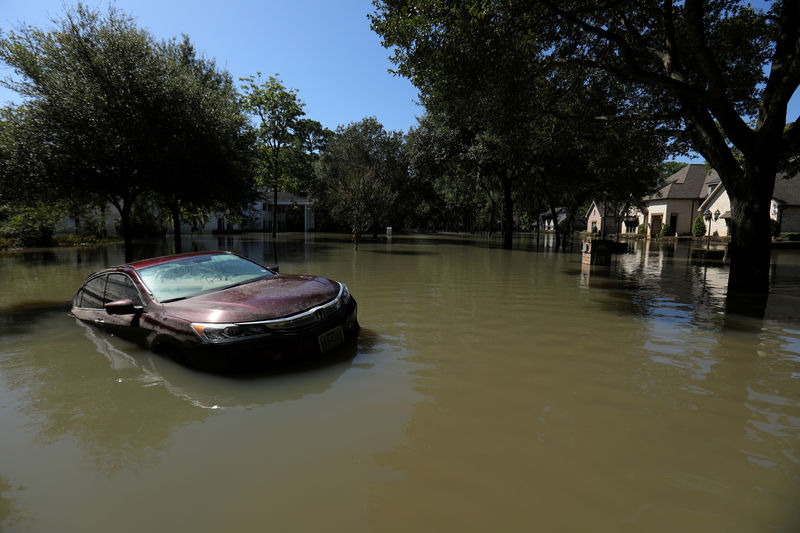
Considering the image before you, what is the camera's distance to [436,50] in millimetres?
11648

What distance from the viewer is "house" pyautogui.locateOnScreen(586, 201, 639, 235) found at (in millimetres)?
52531

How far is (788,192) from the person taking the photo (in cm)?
3566

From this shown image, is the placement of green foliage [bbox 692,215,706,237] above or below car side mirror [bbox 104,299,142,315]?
above

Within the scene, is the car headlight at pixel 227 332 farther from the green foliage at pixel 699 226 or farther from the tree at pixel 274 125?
the green foliage at pixel 699 226

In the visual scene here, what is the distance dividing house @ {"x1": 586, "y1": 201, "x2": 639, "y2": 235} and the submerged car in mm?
51236

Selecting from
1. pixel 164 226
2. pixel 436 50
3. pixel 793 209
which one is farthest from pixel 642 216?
pixel 164 226

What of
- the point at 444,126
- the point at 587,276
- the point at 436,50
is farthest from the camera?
the point at 444,126

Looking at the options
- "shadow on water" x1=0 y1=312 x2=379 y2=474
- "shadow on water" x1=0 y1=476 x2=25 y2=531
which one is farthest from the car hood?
"shadow on water" x1=0 y1=476 x2=25 y2=531

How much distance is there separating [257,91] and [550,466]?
135ft

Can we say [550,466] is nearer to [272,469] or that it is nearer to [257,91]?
[272,469]

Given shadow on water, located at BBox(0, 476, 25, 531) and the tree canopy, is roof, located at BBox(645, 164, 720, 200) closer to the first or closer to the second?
the tree canopy

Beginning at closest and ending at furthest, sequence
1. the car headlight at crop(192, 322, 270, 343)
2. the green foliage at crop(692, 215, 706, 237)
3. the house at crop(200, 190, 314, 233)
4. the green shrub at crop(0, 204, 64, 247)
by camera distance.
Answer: the car headlight at crop(192, 322, 270, 343), the green shrub at crop(0, 204, 64, 247), the green foliage at crop(692, 215, 706, 237), the house at crop(200, 190, 314, 233)

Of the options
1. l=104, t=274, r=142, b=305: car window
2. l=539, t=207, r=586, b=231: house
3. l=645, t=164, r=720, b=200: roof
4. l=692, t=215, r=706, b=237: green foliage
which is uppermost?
l=645, t=164, r=720, b=200: roof

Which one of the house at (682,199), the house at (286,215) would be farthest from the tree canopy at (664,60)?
the house at (286,215)
